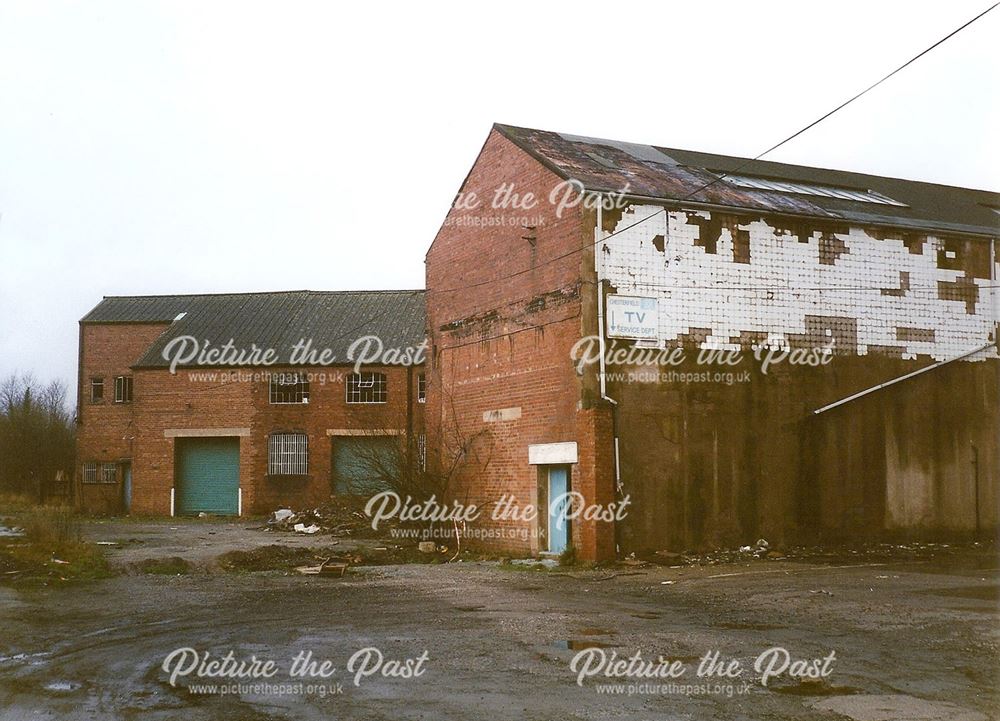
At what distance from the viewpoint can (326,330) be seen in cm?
3888

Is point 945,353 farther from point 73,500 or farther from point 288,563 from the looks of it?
point 73,500

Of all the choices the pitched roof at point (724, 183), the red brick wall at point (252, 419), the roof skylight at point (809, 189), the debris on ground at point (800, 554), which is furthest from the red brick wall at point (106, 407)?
the debris on ground at point (800, 554)

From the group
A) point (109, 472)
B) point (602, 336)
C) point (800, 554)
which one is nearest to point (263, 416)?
point (109, 472)

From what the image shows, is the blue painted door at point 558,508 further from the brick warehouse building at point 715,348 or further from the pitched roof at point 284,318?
the pitched roof at point 284,318

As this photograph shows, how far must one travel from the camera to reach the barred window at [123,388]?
1631 inches

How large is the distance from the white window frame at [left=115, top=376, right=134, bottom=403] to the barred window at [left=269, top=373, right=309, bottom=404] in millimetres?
8084

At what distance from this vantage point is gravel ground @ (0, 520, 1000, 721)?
283 inches

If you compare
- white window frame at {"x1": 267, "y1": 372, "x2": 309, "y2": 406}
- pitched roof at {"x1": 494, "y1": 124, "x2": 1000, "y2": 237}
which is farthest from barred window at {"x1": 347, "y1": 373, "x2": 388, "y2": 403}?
pitched roof at {"x1": 494, "y1": 124, "x2": 1000, "y2": 237}

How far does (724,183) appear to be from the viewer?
21.4 metres

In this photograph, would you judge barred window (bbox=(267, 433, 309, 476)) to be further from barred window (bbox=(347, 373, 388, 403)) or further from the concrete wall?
the concrete wall

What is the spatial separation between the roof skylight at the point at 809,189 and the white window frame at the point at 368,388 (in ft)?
58.6

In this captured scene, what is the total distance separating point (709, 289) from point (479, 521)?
6947 millimetres

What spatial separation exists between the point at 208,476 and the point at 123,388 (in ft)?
23.8

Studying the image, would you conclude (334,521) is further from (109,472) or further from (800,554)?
(109,472)
